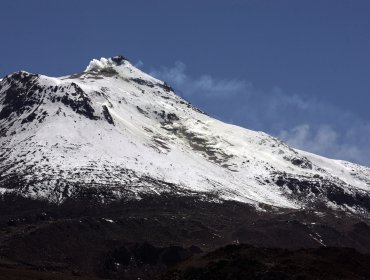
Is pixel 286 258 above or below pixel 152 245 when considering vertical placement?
below

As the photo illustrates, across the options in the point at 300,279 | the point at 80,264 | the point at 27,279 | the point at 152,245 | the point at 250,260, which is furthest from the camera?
the point at 152,245

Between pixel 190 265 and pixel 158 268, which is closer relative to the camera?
pixel 190 265

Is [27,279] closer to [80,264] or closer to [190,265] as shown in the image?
[190,265]

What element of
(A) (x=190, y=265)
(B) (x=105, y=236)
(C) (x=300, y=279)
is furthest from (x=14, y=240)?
(C) (x=300, y=279)

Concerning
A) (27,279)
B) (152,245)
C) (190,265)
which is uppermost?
(152,245)

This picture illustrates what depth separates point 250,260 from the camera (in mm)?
76625

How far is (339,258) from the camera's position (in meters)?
79.4

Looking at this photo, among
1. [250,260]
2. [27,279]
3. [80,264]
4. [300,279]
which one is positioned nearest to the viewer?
[300,279]

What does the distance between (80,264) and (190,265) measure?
99382mm

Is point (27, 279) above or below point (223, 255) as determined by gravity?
below

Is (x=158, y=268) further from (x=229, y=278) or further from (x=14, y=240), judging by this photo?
(x=229, y=278)

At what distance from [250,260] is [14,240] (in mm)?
116326

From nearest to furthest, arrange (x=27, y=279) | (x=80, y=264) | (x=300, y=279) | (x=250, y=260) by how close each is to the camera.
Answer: (x=300, y=279)
(x=250, y=260)
(x=27, y=279)
(x=80, y=264)

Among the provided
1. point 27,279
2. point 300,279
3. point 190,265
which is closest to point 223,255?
point 190,265
